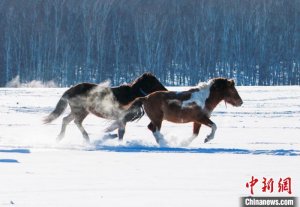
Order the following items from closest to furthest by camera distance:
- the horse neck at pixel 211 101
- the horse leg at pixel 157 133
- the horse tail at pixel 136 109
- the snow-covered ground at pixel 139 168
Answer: the snow-covered ground at pixel 139 168 < the horse leg at pixel 157 133 < the horse neck at pixel 211 101 < the horse tail at pixel 136 109

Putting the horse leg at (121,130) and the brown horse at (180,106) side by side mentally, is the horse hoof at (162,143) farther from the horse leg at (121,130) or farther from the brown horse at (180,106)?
the horse leg at (121,130)

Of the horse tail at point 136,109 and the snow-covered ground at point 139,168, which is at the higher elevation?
the horse tail at point 136,109

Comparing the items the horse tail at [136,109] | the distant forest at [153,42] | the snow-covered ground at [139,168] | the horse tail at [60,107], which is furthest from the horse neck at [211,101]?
the distant forest at [153,42]

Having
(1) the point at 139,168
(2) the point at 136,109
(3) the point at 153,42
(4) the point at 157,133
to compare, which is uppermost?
(3) the point at 153,42

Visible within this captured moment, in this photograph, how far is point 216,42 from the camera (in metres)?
59.8

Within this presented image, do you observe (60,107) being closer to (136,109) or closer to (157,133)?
(136,109)

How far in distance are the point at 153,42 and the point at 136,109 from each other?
1823 inches

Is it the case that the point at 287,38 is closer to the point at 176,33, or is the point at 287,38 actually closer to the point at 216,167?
the point at 176,33

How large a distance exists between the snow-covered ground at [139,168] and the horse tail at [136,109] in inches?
18.6

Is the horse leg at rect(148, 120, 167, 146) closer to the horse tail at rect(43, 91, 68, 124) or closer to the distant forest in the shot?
the horse tail at rect(43, 91, 68, 124)

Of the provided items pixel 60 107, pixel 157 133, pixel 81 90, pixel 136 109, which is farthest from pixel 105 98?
pixel 157 133

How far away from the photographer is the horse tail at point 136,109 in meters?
12.4

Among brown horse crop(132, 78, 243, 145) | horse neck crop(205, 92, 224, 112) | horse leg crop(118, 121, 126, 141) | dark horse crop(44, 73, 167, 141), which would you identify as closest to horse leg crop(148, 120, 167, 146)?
brown horse crop(132, 78, 243, 145)

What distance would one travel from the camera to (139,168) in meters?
8.27
